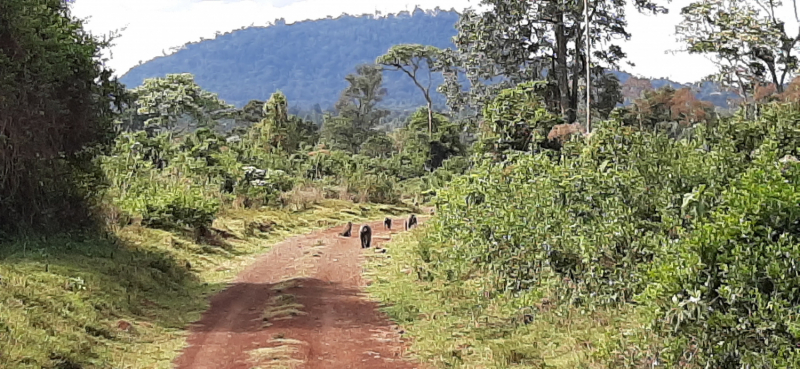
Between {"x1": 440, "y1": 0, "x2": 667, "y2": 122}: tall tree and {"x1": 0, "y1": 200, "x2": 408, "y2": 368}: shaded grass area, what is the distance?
1326cm

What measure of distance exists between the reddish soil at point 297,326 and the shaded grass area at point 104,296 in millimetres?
364

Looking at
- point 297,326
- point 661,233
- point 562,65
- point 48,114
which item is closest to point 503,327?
point 661,233

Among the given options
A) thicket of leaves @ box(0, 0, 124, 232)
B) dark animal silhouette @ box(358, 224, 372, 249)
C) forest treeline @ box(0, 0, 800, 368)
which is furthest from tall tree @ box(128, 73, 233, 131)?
thicket of leaves @ box(0, 0, 124, 232)

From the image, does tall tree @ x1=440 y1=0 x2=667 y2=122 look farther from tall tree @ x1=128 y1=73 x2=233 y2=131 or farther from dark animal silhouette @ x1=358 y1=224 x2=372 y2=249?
tall tree @ x1=128 y1=73 x2=233 y2=131

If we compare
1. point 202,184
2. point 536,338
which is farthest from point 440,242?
point 202,184

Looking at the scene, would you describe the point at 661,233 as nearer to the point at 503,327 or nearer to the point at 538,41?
the point at 503,327

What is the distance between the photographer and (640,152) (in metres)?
7.54

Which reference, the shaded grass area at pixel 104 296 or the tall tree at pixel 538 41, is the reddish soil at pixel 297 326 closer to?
the shaded grass area at pixel 104 296

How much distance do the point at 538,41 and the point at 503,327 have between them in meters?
18.0

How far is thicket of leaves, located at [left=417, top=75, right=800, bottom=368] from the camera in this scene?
15.9 ft

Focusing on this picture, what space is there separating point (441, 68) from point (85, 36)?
83.6ft

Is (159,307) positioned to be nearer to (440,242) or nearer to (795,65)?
(440,242)

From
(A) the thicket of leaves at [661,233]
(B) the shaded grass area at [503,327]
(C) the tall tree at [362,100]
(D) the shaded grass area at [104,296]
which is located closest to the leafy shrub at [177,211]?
(D) the shaded grass area at [104,296]

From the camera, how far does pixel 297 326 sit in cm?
878
